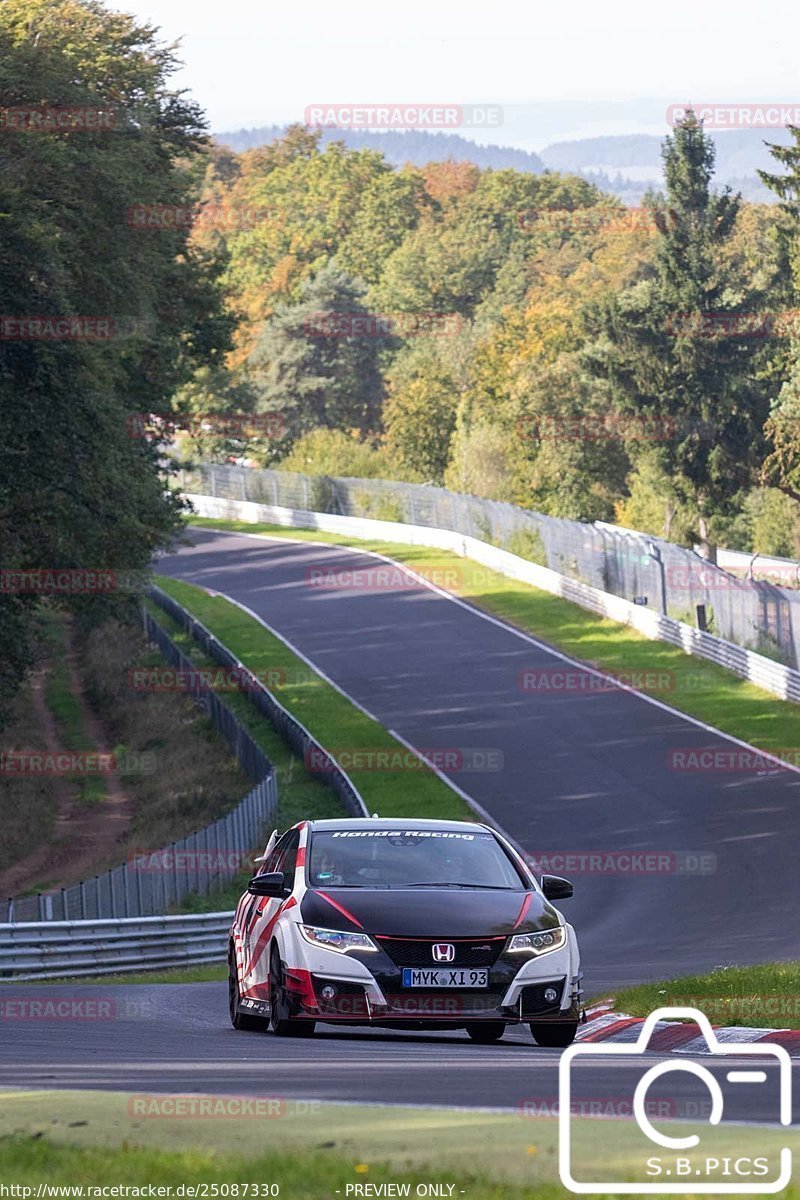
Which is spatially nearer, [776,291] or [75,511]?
[75,511]

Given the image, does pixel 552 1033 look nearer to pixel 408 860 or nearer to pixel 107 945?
pixel 408 860

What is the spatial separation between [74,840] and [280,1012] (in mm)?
25100

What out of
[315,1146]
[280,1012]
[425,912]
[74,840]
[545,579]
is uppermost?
[315,1146]

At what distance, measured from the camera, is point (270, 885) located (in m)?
12.2

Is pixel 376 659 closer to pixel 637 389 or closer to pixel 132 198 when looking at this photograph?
pixel 132 198

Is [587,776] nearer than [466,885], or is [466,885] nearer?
[466,885]

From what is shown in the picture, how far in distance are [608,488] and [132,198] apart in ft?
220

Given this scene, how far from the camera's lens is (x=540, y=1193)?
5672 millimetres

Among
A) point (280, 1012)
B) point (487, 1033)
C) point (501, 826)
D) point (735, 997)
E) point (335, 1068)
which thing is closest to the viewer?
point (335, 1068)

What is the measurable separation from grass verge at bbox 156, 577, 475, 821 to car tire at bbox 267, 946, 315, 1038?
22253 mm

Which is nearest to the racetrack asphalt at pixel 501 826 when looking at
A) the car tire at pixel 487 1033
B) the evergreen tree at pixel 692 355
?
the car tire at pixel 487 1033

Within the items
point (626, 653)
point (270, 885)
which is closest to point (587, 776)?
point (626, 653)

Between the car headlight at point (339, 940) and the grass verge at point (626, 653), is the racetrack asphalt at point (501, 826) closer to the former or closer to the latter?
the car headlight at point (339, 940)

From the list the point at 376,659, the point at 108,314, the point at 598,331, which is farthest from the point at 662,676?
the point at 598,331
